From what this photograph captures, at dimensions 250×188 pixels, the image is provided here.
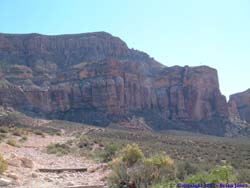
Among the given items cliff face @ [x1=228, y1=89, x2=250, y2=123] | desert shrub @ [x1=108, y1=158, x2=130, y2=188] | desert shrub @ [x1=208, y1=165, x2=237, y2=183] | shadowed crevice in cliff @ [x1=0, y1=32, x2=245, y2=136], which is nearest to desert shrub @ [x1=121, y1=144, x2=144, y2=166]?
desert shrub @ [x1=108, y1=158, x2=130, y2=188]

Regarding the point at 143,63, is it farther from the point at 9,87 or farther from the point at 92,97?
the point at 9,87

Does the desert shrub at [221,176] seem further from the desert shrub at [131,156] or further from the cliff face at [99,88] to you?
the cliff face at [99,88]

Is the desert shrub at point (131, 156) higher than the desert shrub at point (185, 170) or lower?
higher

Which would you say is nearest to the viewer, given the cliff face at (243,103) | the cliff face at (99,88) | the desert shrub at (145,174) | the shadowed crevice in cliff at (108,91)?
the desert shrub at (145,174)

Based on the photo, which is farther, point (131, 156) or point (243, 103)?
point (243, 103)

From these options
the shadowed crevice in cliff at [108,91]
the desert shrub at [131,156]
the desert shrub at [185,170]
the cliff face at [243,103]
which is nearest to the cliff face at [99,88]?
the shadowed crevice in cliff at [108,91]

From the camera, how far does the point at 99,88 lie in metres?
97.8

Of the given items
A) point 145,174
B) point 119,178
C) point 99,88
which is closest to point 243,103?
point 99,88

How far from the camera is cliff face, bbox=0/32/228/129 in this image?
9419cm

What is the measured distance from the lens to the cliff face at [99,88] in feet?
309

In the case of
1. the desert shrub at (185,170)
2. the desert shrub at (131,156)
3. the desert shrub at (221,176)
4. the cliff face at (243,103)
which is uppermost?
the cliff face at (243,103)

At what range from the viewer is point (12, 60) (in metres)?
118

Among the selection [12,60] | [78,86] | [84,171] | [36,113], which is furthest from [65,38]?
[84,171]

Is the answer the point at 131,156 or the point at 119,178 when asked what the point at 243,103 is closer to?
the point at 131,156
